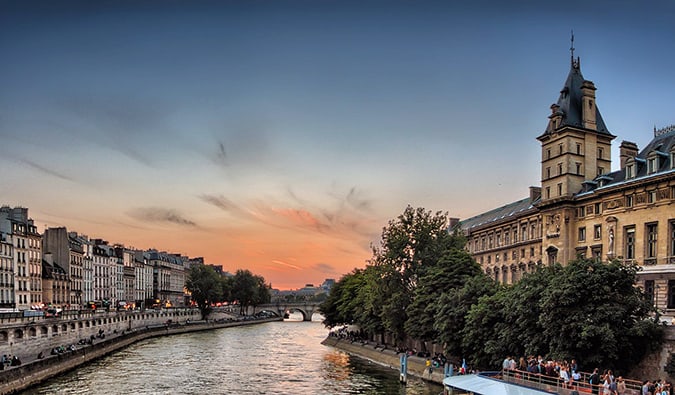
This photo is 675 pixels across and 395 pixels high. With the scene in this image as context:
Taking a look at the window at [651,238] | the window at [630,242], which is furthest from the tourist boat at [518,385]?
the window at [630,242]

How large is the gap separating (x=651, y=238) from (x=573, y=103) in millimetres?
20836

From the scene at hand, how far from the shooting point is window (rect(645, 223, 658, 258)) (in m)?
54.6

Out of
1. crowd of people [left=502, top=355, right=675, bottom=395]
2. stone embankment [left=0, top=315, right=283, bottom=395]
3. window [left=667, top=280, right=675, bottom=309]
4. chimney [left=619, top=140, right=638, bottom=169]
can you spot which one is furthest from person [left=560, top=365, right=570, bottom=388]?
chimney [left=619, top=140, right=638, bottom=169]

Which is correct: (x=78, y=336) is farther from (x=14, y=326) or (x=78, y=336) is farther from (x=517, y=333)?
(x=517, y=333)

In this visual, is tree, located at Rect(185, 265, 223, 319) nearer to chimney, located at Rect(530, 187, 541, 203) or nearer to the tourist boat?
chimney, located at Rect(530, 187, 541, 203)

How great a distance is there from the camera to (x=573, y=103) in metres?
70.6

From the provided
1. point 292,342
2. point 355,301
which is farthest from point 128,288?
point 355,301

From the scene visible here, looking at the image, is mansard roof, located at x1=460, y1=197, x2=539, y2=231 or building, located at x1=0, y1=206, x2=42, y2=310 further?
building, located at x1=0, y1=206, x2=42, y2=310

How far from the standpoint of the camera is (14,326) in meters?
64.0

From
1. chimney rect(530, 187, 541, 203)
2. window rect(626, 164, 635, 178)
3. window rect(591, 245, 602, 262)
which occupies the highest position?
window rect(626, 164, 635, 178)

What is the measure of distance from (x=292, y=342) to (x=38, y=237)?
48.0 meters

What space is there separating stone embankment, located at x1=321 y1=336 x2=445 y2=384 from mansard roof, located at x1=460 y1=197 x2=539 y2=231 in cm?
2729

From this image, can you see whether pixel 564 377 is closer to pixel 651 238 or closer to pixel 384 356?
pixel 651 238

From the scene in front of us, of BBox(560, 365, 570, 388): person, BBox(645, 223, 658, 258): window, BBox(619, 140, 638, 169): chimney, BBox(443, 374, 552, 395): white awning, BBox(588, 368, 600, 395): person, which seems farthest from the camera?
BBox(619, 140, 638, 169): chimney
